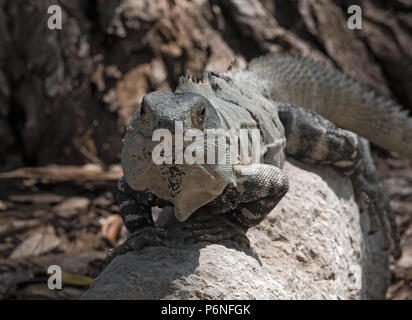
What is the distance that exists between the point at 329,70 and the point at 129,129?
3.70 metres

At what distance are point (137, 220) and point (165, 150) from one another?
3.27 ft

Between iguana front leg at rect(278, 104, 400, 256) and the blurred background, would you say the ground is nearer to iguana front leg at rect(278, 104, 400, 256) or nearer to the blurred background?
the blurred background

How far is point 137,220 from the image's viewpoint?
3484 mm

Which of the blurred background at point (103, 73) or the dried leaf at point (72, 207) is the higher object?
the blurred background at point (103, 73)

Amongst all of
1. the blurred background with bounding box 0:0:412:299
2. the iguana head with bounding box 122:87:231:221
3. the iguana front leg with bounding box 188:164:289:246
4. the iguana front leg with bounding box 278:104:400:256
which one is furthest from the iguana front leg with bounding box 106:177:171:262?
the blurred background with bounding box 0:0:412:299

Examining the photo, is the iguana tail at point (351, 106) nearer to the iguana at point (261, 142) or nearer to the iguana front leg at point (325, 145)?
the iguana at point (261, 142)

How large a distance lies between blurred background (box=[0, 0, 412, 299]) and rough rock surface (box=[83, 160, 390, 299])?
1518 mm

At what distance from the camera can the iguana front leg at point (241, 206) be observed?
11.0 ft

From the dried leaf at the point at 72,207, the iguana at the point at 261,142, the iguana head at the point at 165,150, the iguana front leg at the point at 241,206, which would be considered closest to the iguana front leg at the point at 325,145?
the iguana at the point at 261,142

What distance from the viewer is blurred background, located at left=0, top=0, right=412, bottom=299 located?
6660 mm

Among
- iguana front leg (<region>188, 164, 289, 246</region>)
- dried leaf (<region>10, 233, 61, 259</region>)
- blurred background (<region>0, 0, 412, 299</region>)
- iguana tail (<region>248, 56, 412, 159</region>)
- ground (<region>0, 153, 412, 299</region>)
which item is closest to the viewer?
iguana front leg (<region>188, 164, 289, 246</region>)

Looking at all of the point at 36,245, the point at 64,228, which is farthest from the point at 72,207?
the point at 36,245

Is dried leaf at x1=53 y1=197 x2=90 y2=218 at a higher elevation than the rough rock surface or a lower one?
lower

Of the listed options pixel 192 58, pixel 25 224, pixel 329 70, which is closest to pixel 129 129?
pixel 329 70
